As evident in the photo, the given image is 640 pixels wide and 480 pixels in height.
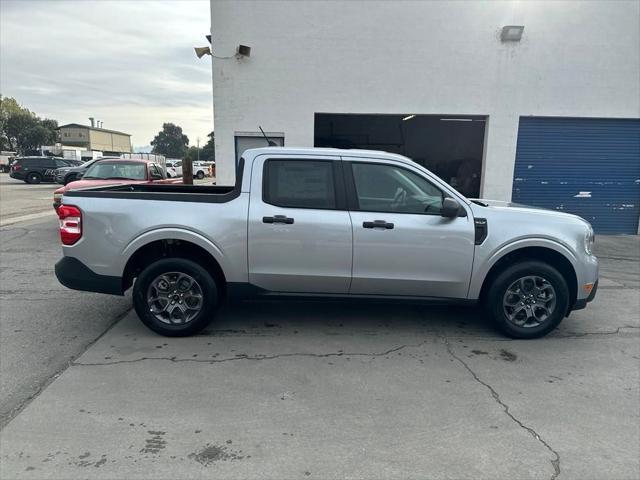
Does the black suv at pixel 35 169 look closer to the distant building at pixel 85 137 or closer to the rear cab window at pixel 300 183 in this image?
the rear cab window at pixel 300 183

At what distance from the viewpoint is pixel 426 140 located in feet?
54.6

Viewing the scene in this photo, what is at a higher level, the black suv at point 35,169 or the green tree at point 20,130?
the green tree at point 20,130

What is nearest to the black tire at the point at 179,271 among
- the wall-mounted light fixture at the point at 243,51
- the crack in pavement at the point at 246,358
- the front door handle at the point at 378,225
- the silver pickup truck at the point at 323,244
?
the silver pickup truck at the point at 323,244

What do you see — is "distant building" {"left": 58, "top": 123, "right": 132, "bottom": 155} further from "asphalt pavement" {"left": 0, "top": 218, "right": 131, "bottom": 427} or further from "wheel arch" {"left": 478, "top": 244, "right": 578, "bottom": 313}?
"wheel arch" {"left": 478, "top": 244, "right": 578, "bottom": 313}

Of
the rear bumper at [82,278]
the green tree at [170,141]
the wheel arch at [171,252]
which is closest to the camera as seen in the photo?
the wheel arch at [171,252]

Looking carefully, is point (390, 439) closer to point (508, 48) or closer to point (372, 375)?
point (372, 375)

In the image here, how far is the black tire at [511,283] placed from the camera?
4379 millimetres

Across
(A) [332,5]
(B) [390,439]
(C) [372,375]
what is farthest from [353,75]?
(B) [390,439]

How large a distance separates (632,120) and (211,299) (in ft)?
37.7

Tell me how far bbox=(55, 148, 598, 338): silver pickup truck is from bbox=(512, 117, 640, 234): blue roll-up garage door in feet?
23.7

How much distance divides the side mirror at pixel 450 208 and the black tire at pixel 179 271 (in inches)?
93.6

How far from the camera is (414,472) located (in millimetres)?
2527

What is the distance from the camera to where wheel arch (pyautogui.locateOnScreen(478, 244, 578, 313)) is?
14.6 feet

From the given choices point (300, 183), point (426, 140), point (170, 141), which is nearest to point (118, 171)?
point (300, 183)
